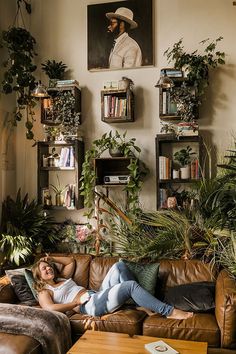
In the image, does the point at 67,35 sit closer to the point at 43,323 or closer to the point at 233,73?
the point at 233,73

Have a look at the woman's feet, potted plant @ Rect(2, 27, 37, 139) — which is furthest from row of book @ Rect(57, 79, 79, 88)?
the woman's feet

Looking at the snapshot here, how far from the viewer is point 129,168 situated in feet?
13.1

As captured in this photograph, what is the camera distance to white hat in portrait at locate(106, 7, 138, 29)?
434 centimetres

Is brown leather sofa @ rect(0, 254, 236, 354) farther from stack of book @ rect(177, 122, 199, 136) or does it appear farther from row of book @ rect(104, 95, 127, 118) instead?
row of book @ rect(104, 95, 127, 118)

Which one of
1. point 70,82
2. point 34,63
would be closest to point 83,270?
point 70,82

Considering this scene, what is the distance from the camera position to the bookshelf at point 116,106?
4.14m

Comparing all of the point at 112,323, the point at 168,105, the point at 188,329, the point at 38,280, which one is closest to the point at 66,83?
the point at 168,105

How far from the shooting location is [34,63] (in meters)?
4.66

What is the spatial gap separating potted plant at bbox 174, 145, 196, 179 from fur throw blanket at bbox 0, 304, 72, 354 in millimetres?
2046

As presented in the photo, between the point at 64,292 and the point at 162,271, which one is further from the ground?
the point at 162,271

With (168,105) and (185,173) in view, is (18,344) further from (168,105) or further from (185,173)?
(168,105)

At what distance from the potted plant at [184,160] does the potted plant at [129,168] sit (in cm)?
42

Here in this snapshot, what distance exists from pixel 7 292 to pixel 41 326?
773 mm

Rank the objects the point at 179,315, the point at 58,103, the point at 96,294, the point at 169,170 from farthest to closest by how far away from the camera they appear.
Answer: the point at 58,103
the point at 169,170
the point at 96,294
the point at 179,315
